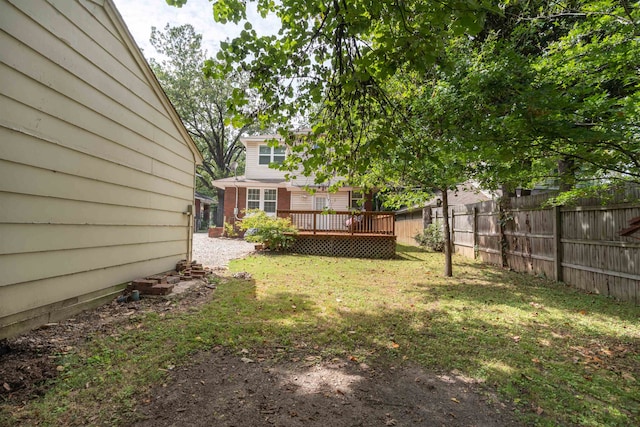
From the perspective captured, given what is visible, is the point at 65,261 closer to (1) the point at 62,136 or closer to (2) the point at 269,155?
(1) the point at 62,136

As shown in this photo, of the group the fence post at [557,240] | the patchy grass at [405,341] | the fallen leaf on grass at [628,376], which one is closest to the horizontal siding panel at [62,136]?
the patchy grass at [405,341]

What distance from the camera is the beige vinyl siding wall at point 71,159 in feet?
9.25

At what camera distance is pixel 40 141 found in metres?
3.08

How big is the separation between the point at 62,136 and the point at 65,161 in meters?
0.27

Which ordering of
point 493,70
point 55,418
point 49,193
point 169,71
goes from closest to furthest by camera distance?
point 55,418 < point 49,193 < point 493,70 < point 169,71

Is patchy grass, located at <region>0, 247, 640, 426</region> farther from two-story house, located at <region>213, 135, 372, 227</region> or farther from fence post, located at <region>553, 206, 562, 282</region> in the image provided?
two-story house, located at <region>213, 135, 372, 227</region>

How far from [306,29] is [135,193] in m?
3.53

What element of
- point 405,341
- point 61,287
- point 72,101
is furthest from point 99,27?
point 405,341

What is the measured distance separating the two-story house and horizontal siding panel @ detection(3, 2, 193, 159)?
452 inches

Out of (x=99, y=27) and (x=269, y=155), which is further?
(x=269, y=155)

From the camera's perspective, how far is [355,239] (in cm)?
1120

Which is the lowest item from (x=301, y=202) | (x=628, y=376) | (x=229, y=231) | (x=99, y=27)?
(x=628, y=376)

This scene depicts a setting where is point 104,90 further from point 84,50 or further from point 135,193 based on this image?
point 135,193

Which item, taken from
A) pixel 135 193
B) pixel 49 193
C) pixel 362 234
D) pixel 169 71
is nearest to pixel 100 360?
pixel 49 193
